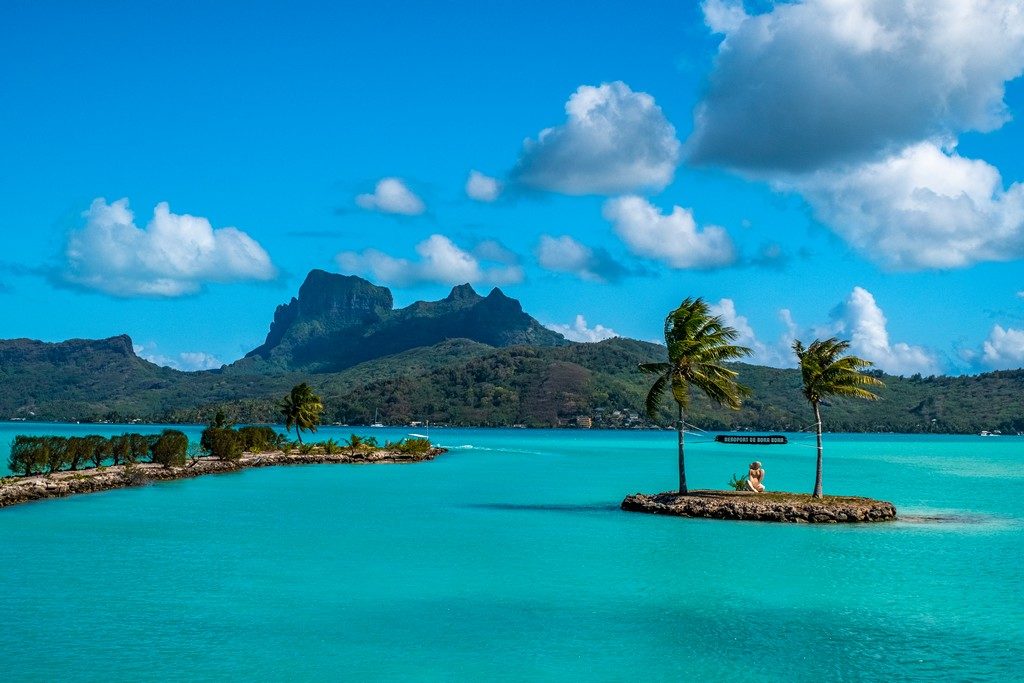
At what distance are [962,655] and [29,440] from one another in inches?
2444

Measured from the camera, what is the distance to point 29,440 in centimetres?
6612

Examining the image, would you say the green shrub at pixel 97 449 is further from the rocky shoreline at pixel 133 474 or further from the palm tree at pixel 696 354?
the palm tree at pixel 696 354

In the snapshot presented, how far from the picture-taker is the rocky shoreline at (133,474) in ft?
183

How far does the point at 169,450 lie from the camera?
8050 centimetres

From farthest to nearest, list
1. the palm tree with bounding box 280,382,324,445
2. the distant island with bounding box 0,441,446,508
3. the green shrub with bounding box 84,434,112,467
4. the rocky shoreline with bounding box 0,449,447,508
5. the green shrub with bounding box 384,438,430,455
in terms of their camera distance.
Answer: the palm tree with bounding box 280,382,324,445
the green shrub with bounding box 384,438,430,455
the green shrub with bounding box 84,434,112,467
the distant island with bounding box 0,441,446,508
the rocky shoreline with bounding box 0,449,447,508

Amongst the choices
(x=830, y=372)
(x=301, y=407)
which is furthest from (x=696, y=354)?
(x=301, y=407)

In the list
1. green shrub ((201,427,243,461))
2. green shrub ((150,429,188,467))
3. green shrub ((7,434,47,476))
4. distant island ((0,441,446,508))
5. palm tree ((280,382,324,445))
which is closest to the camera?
A: distant island ((0,441,446,508))

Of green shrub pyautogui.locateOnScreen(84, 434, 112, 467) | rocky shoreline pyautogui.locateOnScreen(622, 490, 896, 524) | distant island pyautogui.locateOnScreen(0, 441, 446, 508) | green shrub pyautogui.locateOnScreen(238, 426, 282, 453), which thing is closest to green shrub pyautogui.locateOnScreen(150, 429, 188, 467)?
distant island pyautogui.locateOnScreen(0, 441, 446, 508)

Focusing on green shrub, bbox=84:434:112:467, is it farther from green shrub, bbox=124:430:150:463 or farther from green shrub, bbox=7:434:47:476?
green shrub, bbox=7:434:47:476

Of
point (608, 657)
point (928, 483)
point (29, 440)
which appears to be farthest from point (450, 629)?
point (928, 483)

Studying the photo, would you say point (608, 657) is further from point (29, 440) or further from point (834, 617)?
point (29, 440)

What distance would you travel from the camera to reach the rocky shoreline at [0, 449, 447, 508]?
183 feet

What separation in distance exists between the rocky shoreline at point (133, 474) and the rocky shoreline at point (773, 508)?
35567 mm

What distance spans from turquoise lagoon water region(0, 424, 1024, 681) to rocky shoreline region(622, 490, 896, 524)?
1.22m
